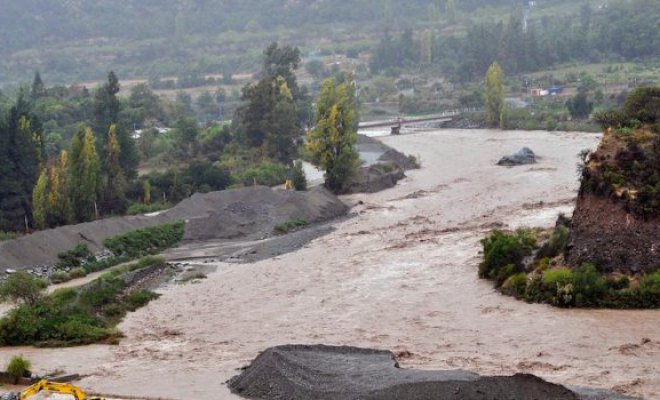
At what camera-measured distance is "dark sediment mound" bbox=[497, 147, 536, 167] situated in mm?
64250

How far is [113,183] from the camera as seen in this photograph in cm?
5606

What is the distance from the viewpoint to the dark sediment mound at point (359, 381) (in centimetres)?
2200

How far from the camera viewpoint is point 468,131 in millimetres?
88250

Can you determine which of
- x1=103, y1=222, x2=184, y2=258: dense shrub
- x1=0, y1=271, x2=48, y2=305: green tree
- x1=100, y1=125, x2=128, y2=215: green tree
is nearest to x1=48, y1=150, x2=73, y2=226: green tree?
x1=103, y1=222, x2=184, y2=258: dense shrub

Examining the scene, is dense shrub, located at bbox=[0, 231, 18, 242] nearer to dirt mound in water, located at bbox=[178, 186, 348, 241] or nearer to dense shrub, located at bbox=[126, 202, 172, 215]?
dirt mound in water, located at bbox=[178, 186, 348, 241]

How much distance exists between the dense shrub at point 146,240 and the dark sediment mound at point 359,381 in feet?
60.9

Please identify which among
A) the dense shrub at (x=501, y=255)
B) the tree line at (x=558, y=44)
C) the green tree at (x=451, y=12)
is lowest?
the dense shrub at (x=501, y=255)

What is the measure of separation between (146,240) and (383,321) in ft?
55.1

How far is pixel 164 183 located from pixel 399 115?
51681 mm

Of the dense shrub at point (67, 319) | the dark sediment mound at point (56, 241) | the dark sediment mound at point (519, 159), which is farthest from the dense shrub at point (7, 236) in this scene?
the dark sediment mound at point (519, 159)

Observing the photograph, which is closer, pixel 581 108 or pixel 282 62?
pixel 581 108

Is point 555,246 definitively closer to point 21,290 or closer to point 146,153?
point 21,290

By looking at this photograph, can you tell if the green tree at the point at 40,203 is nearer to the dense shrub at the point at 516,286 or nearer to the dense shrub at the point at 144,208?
the dense shrub at the point at 144,208

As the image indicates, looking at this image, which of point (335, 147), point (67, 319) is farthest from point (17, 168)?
point (67, 319)
